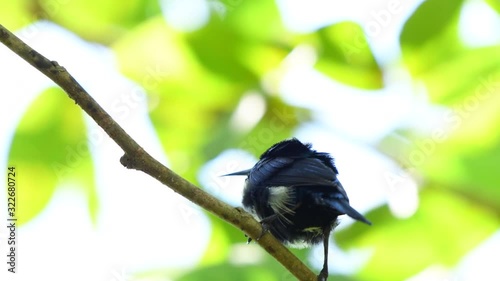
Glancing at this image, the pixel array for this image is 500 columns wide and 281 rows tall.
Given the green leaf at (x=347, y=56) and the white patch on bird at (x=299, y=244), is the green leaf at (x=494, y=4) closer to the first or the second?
the green leaf at (x=347, y=56)

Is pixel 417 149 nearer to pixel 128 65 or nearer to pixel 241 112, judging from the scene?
pixel 241 112

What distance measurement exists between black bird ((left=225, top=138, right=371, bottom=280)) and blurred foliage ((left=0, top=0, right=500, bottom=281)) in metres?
0.61

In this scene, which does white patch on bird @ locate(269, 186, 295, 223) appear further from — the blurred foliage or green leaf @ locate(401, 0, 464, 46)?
green leaf @ locate(401, 0, 464, 46)

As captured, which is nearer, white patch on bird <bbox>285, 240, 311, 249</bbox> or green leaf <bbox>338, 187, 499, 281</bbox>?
green leaf <bbox>338, 187, 499, 281</bbox>

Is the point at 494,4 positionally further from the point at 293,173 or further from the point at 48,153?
the point at 48,153

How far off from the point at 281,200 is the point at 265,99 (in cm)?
90

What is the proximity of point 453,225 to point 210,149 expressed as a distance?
1127 mm

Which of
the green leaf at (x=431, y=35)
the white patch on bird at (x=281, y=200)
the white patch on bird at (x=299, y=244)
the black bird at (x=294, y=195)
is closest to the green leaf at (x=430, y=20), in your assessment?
the green leaf at (x=431, y=35)

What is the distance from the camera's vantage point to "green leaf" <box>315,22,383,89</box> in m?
3.04

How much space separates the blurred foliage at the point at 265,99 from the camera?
9.52 feet

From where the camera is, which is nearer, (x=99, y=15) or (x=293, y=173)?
(x=99, y=15)

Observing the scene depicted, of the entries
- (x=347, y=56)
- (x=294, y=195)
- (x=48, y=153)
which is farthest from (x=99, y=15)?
(x=294, y=195)

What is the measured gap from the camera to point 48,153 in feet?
9.59

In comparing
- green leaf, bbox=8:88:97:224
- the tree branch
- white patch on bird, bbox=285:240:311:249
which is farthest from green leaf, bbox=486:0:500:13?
green leaf, bbox=8:88:97:224
